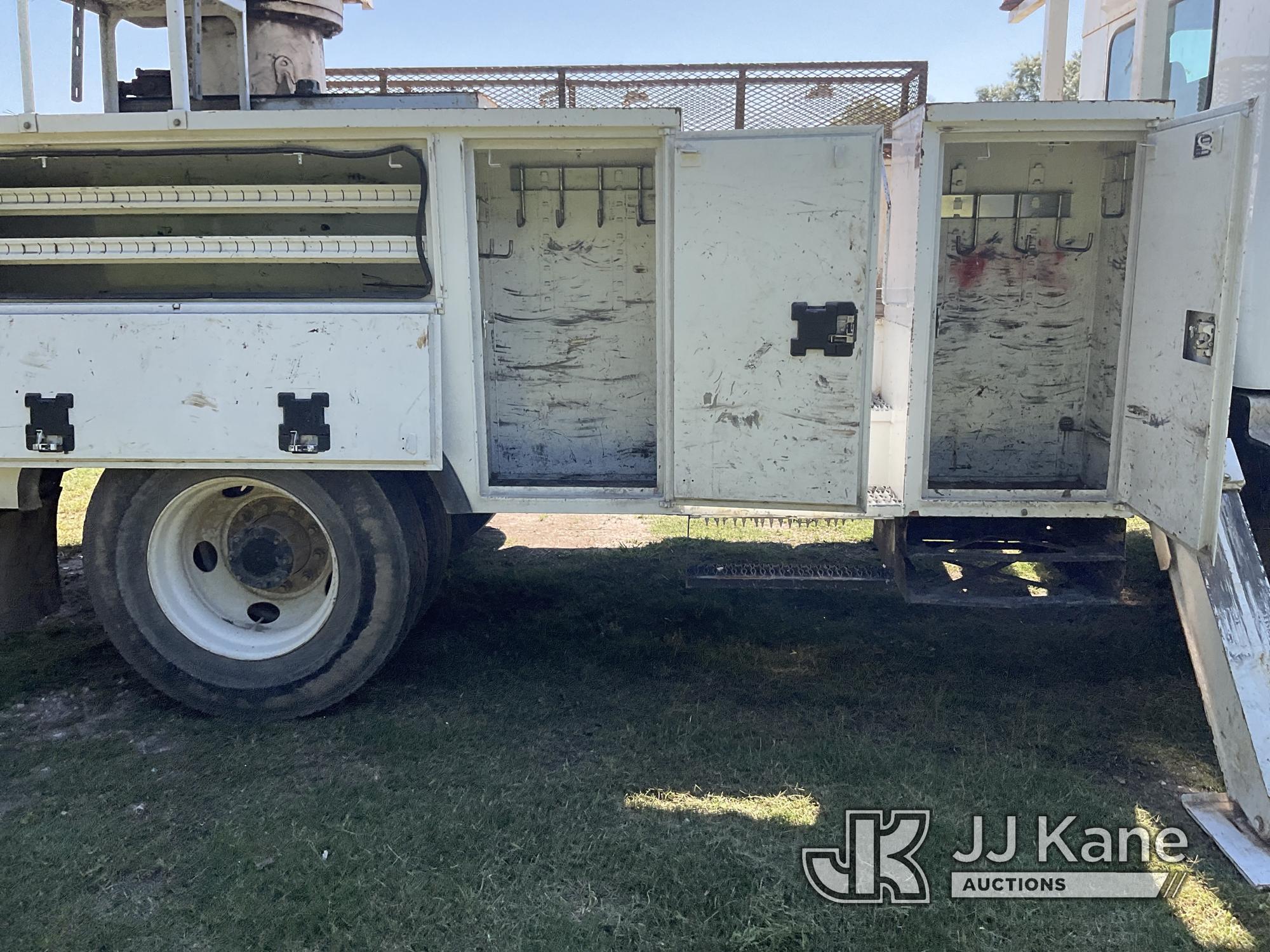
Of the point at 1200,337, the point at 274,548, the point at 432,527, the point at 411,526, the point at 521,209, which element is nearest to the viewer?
the point at 1200,337

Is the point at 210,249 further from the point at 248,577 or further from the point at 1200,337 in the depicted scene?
the point at 1200,337

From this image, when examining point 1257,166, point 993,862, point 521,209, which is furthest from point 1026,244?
point 993,862

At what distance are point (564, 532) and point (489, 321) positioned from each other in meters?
2.28

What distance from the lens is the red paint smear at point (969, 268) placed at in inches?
193

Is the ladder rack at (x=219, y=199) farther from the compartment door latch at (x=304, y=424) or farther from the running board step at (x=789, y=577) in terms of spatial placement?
the running board step at (x=789, y=577)

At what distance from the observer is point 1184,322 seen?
3549 mm

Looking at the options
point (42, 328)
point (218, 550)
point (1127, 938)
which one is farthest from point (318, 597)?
point (1127, 938)

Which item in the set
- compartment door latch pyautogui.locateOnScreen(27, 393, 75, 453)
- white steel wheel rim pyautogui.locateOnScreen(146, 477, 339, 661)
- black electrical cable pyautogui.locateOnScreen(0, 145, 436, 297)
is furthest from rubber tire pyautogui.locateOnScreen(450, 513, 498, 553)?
compartment door latch pyautogui.locateOnScreen(27, 393, 75, 453)

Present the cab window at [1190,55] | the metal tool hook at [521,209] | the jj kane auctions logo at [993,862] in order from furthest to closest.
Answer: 1. the metal tool hook at [521,209]
2. the cab window at [1190,55]
3. the jj kane auctions logo at [993,862]

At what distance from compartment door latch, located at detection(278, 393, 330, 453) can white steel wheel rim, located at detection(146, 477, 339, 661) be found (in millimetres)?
318

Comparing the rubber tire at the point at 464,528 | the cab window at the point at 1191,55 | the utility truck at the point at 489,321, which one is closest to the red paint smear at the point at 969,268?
the utility truck at the point at 489,321

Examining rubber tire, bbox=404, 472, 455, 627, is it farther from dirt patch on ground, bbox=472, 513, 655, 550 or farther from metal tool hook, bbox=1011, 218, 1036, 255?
metal tool hook, bbox=1011, 218, 1036, 255

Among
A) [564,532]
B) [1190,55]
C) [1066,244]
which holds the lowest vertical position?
[564,532]

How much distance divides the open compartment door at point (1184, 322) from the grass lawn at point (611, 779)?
97 cm
